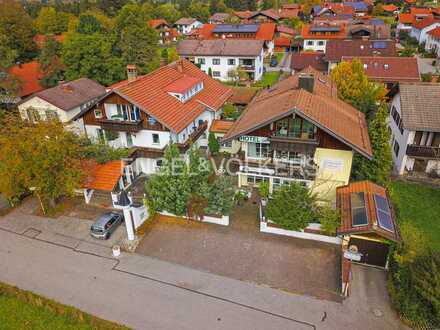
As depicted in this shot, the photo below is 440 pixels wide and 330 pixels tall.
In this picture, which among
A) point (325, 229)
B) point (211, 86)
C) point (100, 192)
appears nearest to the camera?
point (325, 229)

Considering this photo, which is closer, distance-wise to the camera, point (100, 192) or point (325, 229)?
point (325, 229)

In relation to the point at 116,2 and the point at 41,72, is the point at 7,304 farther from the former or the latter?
the point at 116,2

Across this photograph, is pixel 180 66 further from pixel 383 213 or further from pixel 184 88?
pixel 383 213

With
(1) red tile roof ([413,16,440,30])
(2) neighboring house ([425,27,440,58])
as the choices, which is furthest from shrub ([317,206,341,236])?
(1) red tile roof ([413,16,440,30])

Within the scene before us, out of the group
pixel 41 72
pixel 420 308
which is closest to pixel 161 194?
pixel 420 308

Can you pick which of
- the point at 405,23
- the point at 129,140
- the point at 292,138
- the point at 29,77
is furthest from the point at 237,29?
the point at 292,138

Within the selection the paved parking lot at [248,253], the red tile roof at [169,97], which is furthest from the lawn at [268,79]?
the paved parking lot at [248,253]

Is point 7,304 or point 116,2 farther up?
point 116,2
